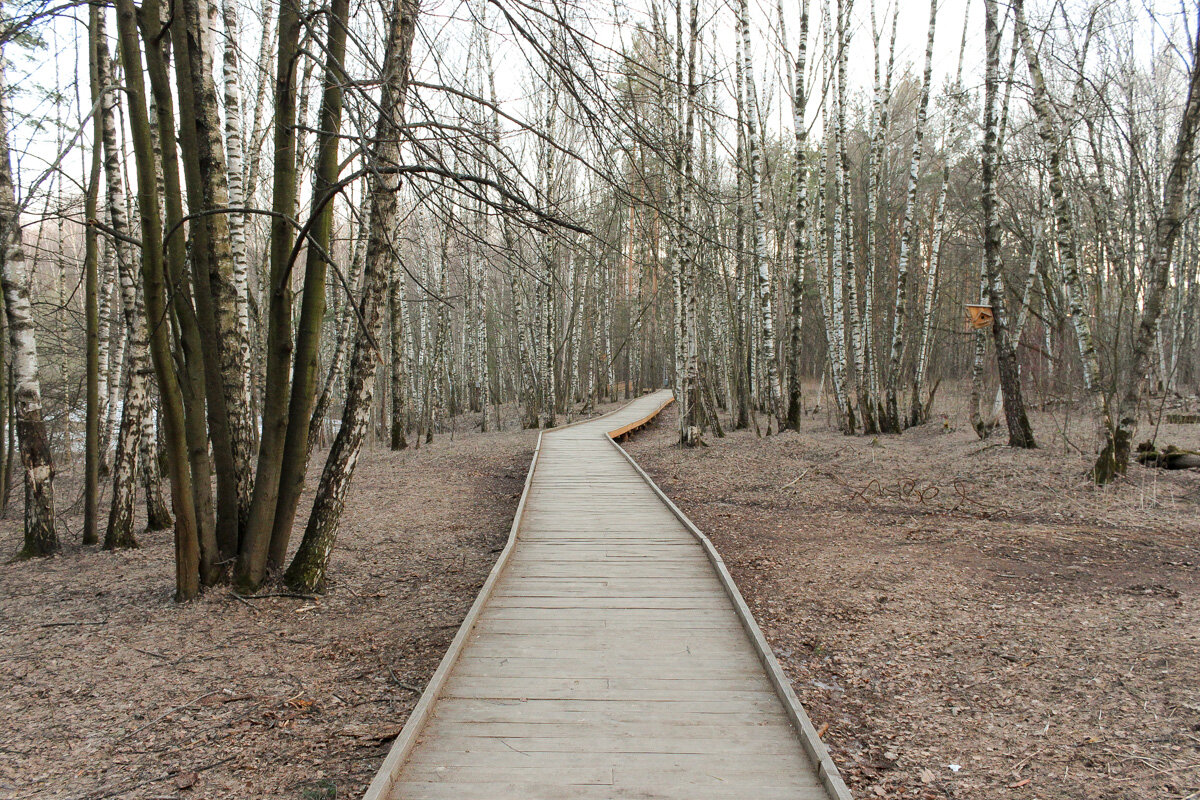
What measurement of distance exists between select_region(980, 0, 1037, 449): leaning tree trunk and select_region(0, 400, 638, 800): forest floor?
27.0ft

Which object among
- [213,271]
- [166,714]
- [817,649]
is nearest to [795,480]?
[817,649]

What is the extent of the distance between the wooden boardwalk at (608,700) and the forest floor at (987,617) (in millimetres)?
383

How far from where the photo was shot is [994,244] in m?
9.88

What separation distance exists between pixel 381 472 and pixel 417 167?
30.1ft

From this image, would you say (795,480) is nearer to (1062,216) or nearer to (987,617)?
(1062,216)

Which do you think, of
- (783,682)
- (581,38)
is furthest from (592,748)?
(581,38)

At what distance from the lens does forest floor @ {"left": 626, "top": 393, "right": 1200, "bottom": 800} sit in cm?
299

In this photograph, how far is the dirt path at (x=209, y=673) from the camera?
2914mm

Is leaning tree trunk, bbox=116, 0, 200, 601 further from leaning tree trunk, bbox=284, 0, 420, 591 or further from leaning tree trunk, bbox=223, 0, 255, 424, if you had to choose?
leaning tree trunk, bbox=284, 0, 420, 591

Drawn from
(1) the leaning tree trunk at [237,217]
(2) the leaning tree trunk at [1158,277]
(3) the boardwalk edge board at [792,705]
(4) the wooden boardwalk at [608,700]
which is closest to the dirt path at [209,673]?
(4) the wooden boardwalk at [608,700]

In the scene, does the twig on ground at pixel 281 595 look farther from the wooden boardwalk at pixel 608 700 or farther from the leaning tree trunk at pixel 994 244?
the leaning tree trunk at pixel 994 244

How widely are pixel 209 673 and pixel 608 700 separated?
2.36 meters

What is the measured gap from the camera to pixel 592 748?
2.85 m

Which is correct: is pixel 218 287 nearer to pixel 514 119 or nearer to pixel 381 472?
pixel 514 119
